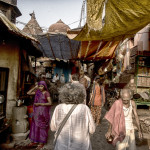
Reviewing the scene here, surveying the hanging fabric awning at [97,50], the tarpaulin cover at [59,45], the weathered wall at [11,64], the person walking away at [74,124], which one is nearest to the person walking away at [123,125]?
the person walking away at [74,124]

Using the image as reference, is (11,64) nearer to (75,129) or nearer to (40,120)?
(40,120)

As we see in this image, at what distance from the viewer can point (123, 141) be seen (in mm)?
2789

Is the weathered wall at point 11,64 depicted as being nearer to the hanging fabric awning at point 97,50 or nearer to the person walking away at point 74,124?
the hanging fabric awning at point 97,50

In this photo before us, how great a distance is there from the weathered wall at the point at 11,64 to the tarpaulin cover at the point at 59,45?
1611mm

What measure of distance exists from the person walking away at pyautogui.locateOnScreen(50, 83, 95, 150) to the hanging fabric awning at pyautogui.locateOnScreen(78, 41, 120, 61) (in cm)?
432

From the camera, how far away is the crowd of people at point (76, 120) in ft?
6.92

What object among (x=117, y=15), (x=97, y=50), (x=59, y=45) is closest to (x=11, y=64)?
(x=59, y=45)

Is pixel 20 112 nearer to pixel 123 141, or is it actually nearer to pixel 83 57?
pixel 123 141

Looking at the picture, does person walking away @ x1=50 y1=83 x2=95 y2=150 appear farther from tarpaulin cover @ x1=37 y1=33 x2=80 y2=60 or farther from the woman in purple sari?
tarpaulin cover @ x1=37 y1=33 x2=80 y2=60

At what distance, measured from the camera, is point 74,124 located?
6.93 feet

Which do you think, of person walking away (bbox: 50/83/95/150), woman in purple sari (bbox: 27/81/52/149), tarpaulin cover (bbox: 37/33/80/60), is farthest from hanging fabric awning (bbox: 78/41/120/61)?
person walking away (bbox: 50/83/95/150)

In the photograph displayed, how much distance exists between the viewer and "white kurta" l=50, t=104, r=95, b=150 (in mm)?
2104

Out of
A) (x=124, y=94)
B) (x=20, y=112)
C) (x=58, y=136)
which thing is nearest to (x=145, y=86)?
(x=124, y=94)

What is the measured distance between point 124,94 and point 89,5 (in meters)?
2.52
